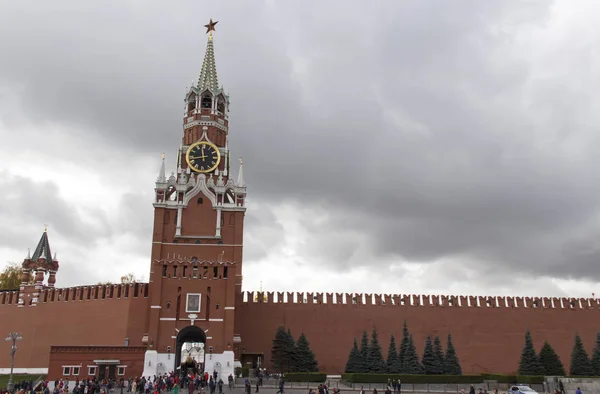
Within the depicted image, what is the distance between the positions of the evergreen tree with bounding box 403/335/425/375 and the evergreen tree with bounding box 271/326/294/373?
308 inches

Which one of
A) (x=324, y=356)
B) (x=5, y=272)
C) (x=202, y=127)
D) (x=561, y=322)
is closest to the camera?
(x=324, y=356)

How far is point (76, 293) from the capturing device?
145 ft

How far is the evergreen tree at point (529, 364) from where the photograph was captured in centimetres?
4019

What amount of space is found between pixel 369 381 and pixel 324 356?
9.22m

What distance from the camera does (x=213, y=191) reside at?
159 ft

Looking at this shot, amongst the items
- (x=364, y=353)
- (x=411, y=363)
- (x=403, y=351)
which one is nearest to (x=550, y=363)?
(x=411, y=363)

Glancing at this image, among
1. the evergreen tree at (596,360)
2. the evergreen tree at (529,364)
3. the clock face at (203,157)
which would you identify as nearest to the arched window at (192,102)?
the clock face at (203,157)

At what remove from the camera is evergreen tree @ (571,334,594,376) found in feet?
135

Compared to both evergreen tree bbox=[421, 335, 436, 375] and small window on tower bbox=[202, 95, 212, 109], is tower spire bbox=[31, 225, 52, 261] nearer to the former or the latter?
small window on tower bbox=[202, 95, 212, 109]

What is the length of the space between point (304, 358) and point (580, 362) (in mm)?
19690

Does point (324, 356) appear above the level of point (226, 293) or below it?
below

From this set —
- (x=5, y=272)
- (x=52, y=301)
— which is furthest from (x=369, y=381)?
(x=5, y=272)

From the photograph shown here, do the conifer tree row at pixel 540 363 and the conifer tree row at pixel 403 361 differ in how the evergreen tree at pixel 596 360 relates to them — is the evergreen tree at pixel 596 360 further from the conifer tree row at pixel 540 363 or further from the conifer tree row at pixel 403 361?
the conifer tree row at pixel 403 361

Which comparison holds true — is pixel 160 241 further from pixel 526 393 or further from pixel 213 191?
pixel 526 393
